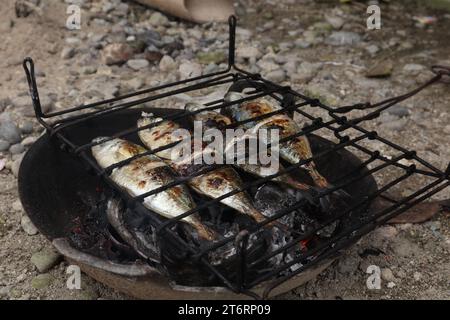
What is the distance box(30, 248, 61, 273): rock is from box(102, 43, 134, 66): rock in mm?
2480

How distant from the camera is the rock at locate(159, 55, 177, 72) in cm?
456

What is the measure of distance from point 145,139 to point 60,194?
0.53 m

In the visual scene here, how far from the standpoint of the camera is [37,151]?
235 centimetres

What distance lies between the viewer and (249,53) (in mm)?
4848

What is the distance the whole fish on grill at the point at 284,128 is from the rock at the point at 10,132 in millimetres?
1636

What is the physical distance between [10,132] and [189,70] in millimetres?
1760

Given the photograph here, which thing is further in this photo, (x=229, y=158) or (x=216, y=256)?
(x=229, y=158)

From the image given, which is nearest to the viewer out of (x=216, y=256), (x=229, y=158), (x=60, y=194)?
(x=216, y=256)

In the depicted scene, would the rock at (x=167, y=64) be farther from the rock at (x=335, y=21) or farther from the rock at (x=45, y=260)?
the rock at (x=45, y=260)

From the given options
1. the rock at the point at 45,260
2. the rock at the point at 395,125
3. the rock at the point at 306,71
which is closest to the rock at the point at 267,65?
the rock at the point at 306,71

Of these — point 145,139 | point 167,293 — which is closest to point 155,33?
point 145,139

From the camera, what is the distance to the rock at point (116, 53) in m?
4.56

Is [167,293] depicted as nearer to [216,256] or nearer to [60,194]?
[216,256]

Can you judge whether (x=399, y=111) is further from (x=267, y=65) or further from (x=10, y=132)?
(x=10, y=132)
